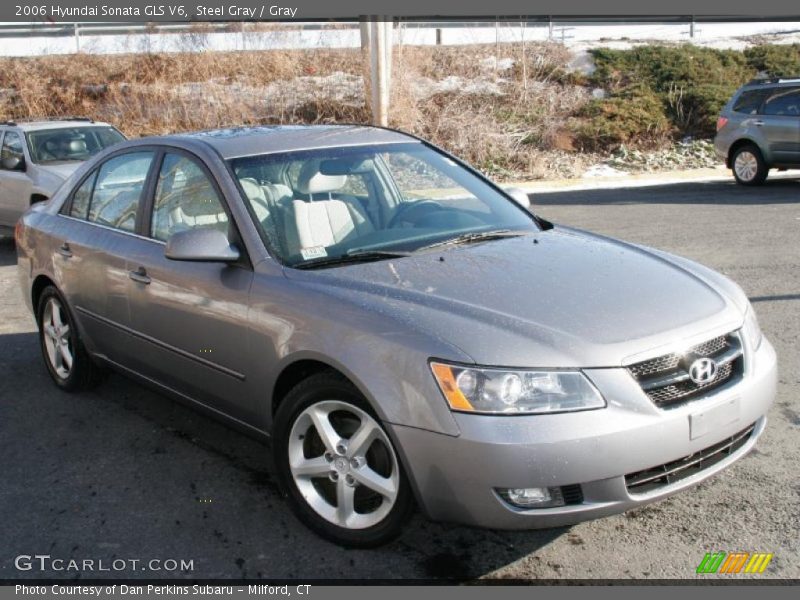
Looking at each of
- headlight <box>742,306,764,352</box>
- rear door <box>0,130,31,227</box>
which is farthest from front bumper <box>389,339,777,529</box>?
rear door <box>0,130,31,227</box>

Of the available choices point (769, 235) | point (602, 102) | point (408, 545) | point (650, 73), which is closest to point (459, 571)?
point (408, 545)

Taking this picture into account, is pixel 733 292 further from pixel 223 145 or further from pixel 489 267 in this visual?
pixel 223 145

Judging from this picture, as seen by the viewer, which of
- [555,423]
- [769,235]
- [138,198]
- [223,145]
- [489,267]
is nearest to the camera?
[555,423]

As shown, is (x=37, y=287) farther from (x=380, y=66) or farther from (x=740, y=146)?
(x=380, y=66)

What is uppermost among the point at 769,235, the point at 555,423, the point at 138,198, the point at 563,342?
the point at 138,198

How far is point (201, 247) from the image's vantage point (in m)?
4.05

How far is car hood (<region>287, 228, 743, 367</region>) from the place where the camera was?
10.8 feet

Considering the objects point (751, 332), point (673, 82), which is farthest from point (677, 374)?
point (673, 82)

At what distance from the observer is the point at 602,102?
76.9 feet

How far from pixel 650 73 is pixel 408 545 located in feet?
80.2

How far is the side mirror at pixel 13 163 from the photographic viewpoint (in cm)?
1146

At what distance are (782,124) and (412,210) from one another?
40.8 feet

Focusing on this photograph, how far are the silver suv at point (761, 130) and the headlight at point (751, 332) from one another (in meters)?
12.3

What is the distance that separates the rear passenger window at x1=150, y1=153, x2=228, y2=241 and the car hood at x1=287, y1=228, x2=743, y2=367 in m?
0.75
